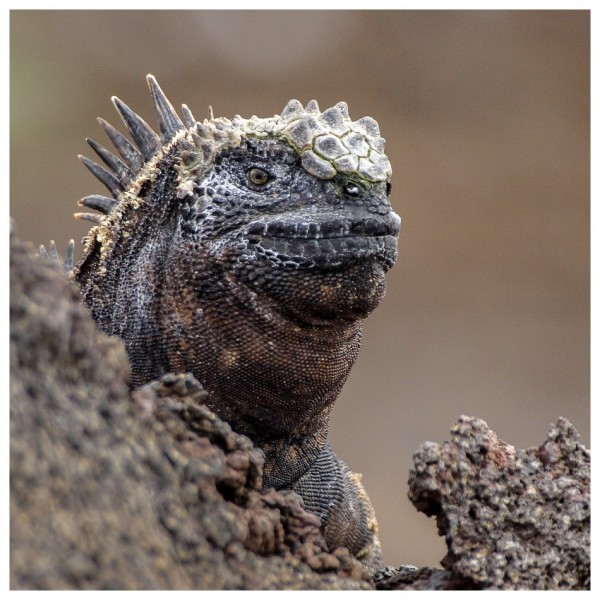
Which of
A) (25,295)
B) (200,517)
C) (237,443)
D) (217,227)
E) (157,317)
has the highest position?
(217,227)


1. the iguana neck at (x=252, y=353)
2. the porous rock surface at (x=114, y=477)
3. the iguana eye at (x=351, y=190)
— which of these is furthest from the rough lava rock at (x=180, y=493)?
the iguana eye at (x=351, y=190)

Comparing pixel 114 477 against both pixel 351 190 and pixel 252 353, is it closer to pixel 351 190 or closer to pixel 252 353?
pixel 252 353

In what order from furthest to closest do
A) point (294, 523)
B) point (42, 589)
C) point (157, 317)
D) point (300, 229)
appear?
point (157, 317)
point (300, 229)
point (294, 523)
point (42, 589)

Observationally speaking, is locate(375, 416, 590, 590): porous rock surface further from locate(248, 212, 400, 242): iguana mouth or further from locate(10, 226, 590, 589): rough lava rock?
locate(248, 212, 400, 242): iguana mouth

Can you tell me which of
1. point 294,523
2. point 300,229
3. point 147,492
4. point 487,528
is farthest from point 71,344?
point 487,528

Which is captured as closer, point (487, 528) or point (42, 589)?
point (42, 589)

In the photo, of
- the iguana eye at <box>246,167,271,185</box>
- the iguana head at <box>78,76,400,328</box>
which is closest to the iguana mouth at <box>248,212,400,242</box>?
the iguana head at <box>78,76,400,328</box>

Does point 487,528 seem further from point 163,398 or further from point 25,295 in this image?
point 25,295

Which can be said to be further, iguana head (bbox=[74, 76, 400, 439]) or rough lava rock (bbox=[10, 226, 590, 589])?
iguana head (bbox=[74, 76, 400, 439])
